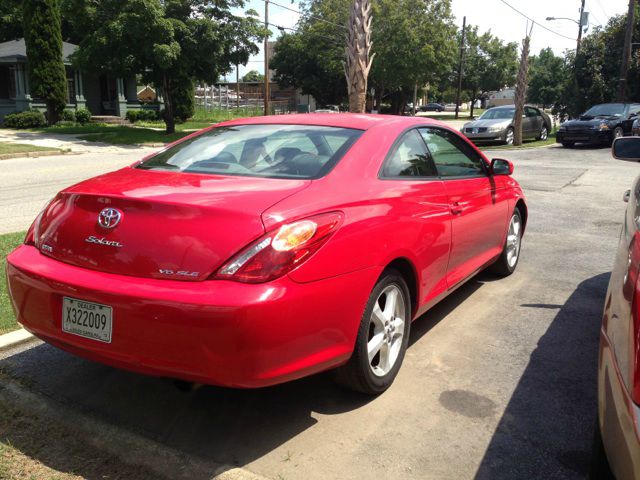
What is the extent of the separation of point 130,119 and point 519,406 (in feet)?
109

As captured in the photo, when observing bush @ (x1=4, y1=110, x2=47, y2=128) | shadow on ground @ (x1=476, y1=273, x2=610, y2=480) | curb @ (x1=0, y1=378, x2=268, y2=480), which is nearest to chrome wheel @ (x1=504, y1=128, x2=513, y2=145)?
shadow on ground @ (x1=476, y1=273, x2=610, y2=480)

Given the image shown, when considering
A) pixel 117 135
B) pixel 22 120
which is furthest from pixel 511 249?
pixel 22 120

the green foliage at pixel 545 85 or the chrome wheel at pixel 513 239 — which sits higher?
the green foliage at pixel 545 85

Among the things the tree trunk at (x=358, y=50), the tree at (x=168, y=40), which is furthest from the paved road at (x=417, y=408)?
the tree at (x=168, y=40)

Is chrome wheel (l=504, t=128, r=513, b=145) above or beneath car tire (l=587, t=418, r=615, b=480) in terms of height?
above

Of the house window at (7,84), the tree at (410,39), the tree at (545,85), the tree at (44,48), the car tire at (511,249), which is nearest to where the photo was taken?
the car tire at (511,249)

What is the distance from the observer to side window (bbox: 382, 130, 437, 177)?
357cm

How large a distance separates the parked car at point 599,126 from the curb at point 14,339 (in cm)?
1946

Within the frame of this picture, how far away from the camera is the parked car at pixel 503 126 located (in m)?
20.9

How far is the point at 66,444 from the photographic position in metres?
2.85

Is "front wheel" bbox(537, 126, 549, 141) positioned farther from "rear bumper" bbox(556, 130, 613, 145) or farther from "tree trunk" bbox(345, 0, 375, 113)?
"tree trunk" bbox(345, 0, 375, 113)

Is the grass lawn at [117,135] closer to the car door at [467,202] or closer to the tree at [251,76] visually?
the car door at [467,202]

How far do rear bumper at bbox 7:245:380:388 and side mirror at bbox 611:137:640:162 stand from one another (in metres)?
2.09

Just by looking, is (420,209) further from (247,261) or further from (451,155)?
(247,261)
